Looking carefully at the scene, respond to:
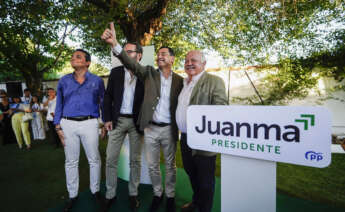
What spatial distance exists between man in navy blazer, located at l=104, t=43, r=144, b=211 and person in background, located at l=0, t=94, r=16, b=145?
5.31 meters

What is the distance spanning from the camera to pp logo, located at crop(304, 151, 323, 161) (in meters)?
0.96

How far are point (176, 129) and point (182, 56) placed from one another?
5.56m

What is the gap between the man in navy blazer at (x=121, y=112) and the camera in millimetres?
2223

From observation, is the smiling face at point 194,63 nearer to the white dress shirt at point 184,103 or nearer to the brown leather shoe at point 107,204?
the white dress shirt at point 184,103

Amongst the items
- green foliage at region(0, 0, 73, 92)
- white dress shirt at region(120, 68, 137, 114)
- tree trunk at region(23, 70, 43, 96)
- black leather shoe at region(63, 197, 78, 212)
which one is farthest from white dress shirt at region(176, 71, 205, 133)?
tree trunk at region(23, 70, 43, 96)

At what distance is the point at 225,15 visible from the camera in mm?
5414

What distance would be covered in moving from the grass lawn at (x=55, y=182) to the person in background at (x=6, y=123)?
184 centimetres

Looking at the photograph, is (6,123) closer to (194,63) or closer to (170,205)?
(170,205)

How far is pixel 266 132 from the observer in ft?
3.57

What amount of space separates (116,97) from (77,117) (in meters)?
0.51

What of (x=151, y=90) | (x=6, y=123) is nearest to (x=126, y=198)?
(x=151, y=90)

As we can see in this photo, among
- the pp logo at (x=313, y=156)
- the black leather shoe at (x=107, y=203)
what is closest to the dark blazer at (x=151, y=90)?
the black leather shoe at (x=107, y=203)

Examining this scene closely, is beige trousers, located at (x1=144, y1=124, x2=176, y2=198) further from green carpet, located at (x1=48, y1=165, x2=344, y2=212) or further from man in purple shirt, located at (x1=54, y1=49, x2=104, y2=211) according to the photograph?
man in purple shirt, located at (x1=54, y1=49, x2=104, y2=211)

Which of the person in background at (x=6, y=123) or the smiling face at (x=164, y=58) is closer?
the smiling face at (x=164, y=58)
